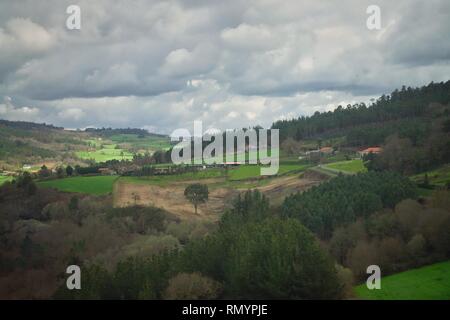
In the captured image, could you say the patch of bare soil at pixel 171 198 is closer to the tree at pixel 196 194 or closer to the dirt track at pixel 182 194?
the dirt track at pixel 182 194

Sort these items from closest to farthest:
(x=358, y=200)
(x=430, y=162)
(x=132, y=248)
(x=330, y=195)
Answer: (x=132, y=248) < (x=358, y=200) < (x=330, y=195) < (x=430, y=162)

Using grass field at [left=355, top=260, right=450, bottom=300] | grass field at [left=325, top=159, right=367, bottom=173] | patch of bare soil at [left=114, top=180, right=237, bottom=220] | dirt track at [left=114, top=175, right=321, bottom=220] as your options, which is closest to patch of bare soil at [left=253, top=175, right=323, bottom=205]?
dirt track at [left=114, top=175, right=321, bottom=220]

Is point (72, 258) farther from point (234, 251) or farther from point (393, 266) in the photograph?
point (393, 266)

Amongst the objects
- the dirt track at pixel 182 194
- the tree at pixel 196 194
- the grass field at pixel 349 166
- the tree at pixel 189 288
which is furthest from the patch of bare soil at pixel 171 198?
the tree at pixel 189 288

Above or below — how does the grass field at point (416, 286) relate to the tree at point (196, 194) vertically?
below

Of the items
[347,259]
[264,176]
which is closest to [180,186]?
[264,176]

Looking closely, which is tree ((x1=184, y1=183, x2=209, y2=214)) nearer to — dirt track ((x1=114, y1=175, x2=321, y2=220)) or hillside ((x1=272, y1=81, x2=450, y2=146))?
dirt track ((x1=114, y1=175, x2=321, y2=220))

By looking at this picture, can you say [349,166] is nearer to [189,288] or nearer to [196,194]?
[196,194]
